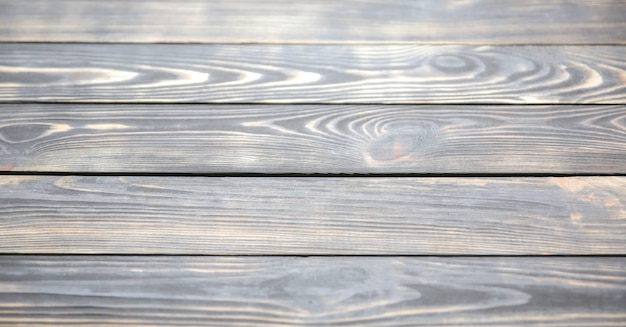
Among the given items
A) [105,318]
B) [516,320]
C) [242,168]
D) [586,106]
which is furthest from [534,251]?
[105,318]

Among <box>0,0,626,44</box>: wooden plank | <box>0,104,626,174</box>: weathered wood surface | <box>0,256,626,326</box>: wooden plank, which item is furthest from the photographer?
<box>0,0,626,44</box>: wooden plank

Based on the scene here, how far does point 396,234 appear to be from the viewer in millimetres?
825

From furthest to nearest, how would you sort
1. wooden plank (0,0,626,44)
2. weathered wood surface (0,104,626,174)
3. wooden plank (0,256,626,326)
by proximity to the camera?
wooden plank (0,0,626,44) → weathered wood surface (0,104,626,174) → wooden plank (0,256,626,326)

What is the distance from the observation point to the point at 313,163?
880 mm

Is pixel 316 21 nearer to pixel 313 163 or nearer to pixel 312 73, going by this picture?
pixel 312 73

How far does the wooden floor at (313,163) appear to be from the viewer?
0.78 meters

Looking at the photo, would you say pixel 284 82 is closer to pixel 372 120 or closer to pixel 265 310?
pixel 372 120

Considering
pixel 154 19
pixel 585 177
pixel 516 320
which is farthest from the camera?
pixel 154 19

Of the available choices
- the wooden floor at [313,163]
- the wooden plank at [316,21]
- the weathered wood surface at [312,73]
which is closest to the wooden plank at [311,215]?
the wooden floor at [313,163]

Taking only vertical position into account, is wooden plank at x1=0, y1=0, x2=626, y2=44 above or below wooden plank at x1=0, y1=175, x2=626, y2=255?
above

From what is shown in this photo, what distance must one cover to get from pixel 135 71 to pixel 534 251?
24.4 inches

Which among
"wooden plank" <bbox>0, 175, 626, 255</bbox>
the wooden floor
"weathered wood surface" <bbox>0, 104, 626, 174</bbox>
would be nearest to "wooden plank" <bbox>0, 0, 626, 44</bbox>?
the wooden floor

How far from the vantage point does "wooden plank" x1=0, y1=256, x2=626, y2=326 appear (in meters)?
0.77

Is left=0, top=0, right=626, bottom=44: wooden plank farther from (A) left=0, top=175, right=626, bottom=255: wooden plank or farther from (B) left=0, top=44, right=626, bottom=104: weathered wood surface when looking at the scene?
(A) left=0, top=175, right=626, bottom=255: wooden plank
